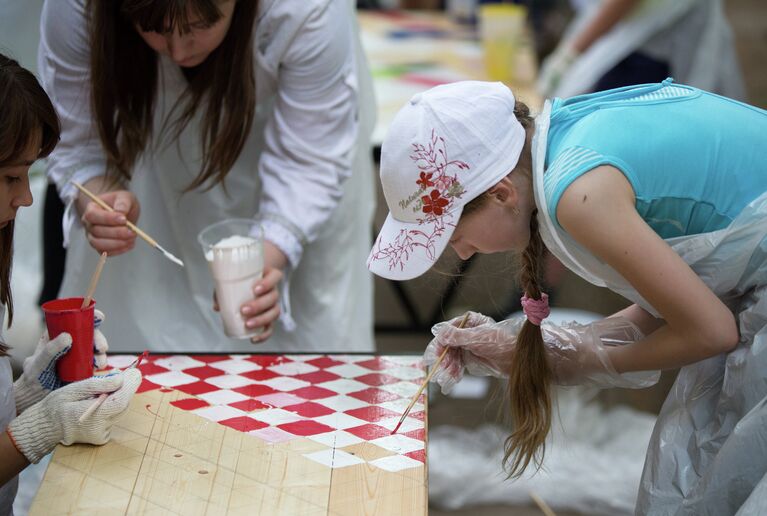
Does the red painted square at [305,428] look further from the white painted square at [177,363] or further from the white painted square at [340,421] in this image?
the white painted square at [177,363]

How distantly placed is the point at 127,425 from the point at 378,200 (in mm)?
2889

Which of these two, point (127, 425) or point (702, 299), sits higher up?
point (702, 299)

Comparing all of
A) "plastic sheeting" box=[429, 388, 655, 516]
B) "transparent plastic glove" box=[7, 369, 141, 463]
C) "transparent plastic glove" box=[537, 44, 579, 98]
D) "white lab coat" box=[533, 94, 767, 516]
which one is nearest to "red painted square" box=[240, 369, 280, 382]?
"transparent plastic glove" box=[7, 369, 141, 463]

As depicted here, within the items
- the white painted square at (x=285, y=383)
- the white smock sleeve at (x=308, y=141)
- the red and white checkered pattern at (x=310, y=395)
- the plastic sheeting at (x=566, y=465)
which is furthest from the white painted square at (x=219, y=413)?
the plastic sheeting at (x=566, y=465)

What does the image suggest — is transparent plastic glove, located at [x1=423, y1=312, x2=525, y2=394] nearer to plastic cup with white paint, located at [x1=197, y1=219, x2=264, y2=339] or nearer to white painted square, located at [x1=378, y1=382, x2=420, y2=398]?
white painted square, located at [x1=378, y1=382, x2=420, y2=398]

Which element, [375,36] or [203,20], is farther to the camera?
[375,36]

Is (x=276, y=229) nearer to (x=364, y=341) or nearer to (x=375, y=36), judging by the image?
(x=364, y=341)

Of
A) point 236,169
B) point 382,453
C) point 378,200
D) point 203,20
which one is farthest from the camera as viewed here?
point 378,200

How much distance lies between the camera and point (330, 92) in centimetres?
207

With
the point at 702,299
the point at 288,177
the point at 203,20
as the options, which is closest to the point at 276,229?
the point at 288,177

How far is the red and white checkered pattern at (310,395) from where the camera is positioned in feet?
4.74

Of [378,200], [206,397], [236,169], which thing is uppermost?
[236,169]

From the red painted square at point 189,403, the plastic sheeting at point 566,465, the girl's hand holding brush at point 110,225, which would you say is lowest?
the plastic sheeting at point 566,465

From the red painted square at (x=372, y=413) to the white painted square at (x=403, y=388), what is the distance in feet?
0.23
